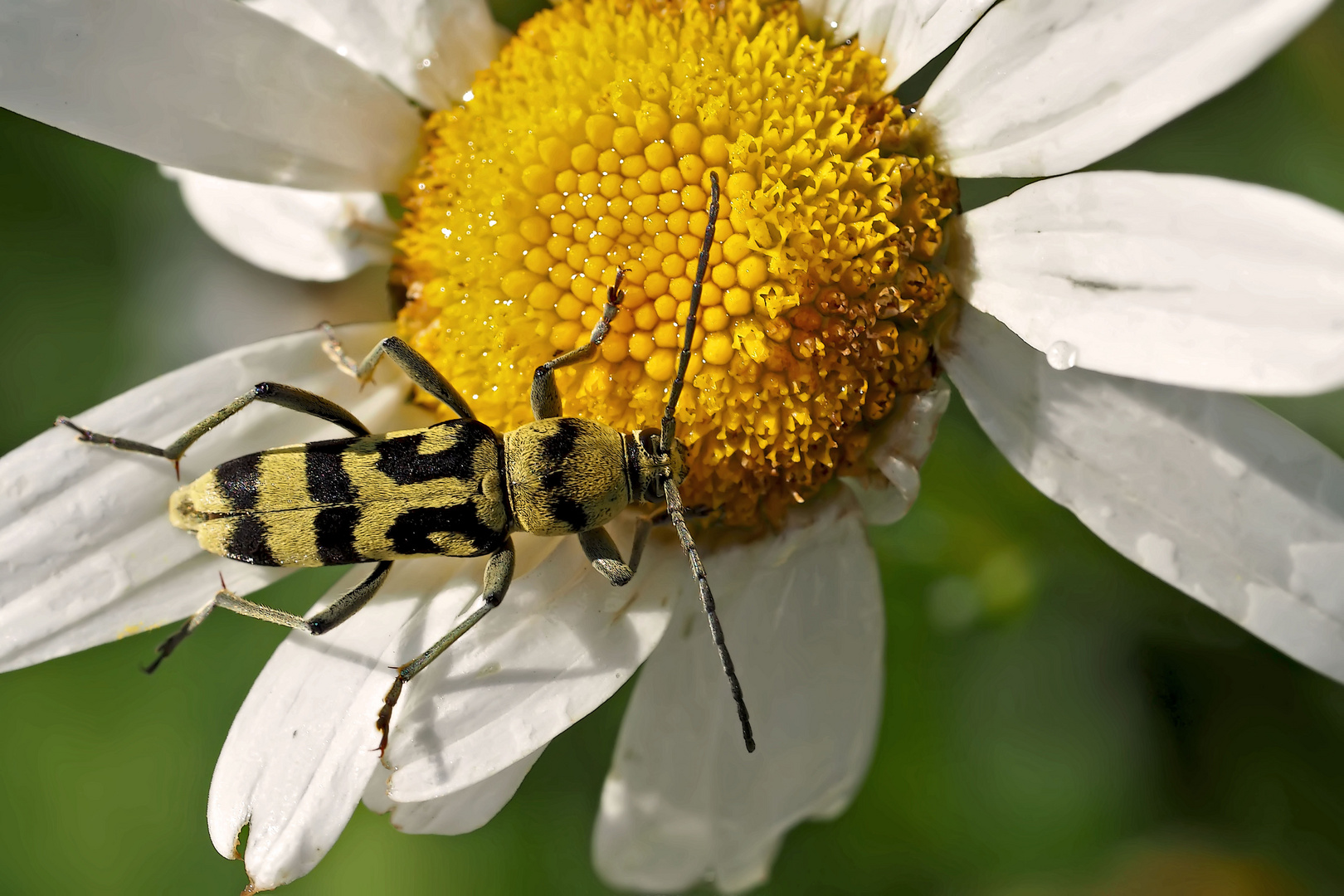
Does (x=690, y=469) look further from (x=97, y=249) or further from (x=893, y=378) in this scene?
(x=97, y=249)

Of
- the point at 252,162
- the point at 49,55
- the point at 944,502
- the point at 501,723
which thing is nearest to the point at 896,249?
the point at 944,502

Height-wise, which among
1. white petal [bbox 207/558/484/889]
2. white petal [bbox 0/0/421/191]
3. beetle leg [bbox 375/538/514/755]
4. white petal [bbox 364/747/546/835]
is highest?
white petal [bbox 0/0/421/191]

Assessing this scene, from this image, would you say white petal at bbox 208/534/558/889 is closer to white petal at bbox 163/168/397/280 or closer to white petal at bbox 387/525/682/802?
white petal at bbox 387/525/682/802

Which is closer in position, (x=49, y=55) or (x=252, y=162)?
(x=49, y=55)

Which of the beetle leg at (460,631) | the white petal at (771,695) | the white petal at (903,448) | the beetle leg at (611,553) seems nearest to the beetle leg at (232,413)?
the beetle leg at (460,631)

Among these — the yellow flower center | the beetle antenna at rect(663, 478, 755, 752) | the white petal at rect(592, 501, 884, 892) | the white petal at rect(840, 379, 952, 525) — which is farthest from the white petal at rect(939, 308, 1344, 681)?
the beetle antenna at rect(663, 478, 755, 752)

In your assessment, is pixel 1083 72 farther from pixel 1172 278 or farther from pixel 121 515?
pixel 121 515
